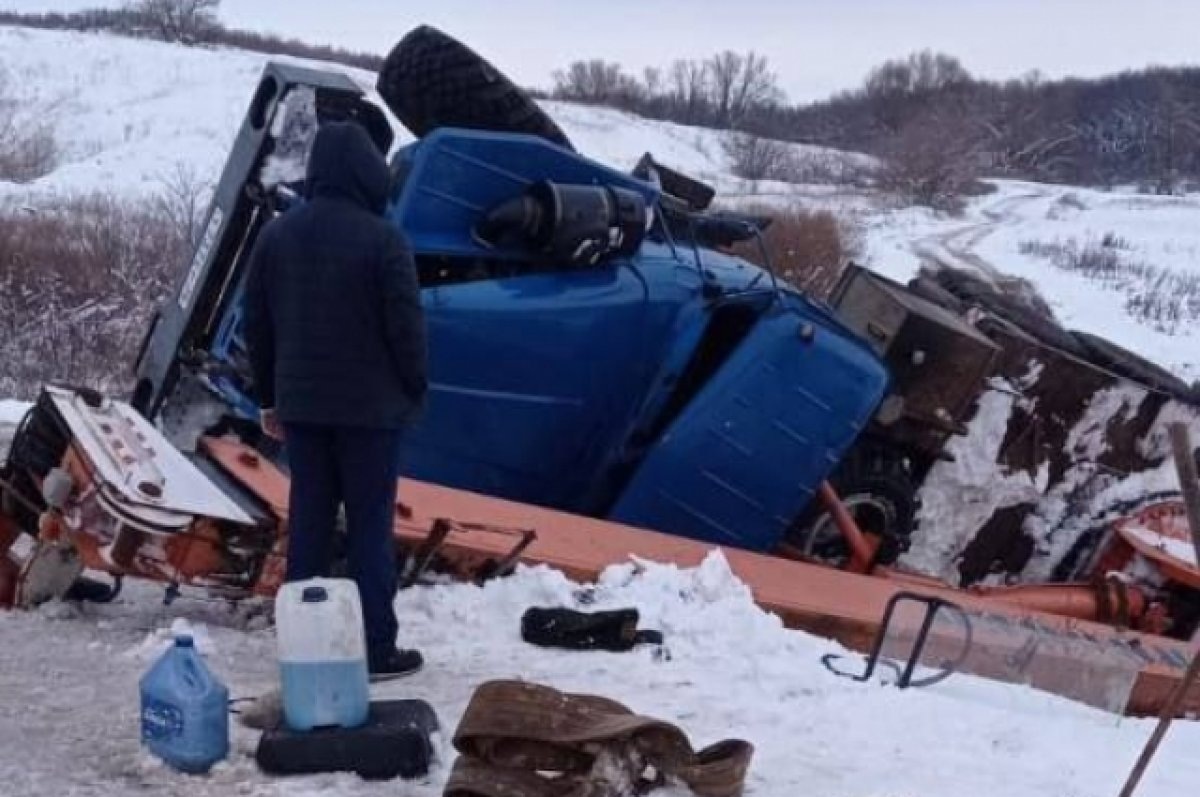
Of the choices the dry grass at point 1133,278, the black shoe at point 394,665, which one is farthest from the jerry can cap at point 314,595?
the dry grass at point 1133,278

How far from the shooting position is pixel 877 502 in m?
7.16

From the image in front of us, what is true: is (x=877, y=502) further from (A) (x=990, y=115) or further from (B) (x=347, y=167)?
(A) (x=990, y=115)

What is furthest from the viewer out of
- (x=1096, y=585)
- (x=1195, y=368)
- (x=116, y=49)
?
(x=116, y=49)

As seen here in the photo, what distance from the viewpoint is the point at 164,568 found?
187 inches

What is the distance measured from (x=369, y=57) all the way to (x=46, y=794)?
59.4m

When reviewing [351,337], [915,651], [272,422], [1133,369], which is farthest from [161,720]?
[1133,369]

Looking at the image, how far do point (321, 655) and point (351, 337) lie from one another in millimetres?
929

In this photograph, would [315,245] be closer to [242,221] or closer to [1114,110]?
[242,221]

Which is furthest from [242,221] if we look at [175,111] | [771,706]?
[175,111]

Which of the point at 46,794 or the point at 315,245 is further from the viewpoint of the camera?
the point at 315,245

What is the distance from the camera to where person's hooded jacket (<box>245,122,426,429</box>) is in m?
4.24

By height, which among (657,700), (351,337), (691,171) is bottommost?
(691,171)

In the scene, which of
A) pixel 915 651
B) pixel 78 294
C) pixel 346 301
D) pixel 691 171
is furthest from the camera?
pixel 691 171

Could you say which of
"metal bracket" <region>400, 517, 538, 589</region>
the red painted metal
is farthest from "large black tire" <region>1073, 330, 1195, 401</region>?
"metal bracket" <region>400, 517, 538, 589</region>
